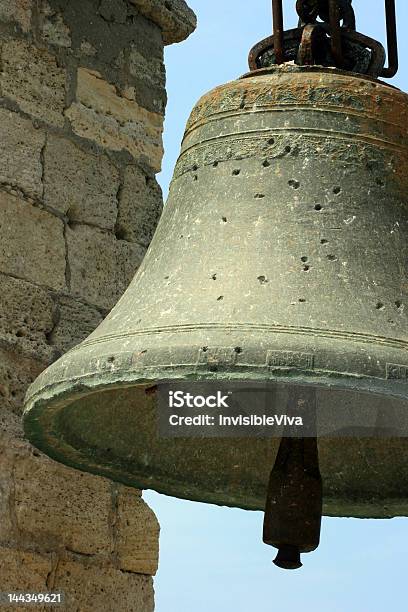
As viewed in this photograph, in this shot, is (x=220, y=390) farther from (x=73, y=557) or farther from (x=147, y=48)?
(x=147, y=48)

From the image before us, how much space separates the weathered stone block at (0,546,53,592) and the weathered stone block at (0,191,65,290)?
1.86 ft

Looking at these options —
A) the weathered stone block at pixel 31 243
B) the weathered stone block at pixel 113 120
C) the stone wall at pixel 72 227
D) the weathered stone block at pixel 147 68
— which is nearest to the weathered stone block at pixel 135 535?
the stone wall at pixel 72 227

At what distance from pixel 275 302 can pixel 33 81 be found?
130 cm

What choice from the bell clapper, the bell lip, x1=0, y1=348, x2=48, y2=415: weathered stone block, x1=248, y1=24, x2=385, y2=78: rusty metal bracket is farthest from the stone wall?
x1=248, y1=24, x2=385, y2=78: rusty metal bracket

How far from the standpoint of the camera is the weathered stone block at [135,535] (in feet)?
10.3

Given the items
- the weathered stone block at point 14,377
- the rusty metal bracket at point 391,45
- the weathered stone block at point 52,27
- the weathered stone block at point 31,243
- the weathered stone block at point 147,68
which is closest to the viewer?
the rusty metal bracket at point 391,45

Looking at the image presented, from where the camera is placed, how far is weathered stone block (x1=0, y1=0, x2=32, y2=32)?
3.25 meters

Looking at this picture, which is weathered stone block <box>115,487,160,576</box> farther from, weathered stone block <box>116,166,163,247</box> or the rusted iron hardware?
the rusted iron hardware

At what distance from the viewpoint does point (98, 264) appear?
3311 mm

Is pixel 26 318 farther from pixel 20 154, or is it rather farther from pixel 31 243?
pixel 20 154

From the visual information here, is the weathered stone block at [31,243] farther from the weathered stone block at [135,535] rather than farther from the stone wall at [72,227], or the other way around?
the weathered stone block at [135,535]

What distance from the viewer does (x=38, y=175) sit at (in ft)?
10.5

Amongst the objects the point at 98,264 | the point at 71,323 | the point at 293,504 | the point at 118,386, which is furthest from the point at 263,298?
the point at 98,264

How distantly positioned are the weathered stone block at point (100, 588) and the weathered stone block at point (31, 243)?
1.94 ft
